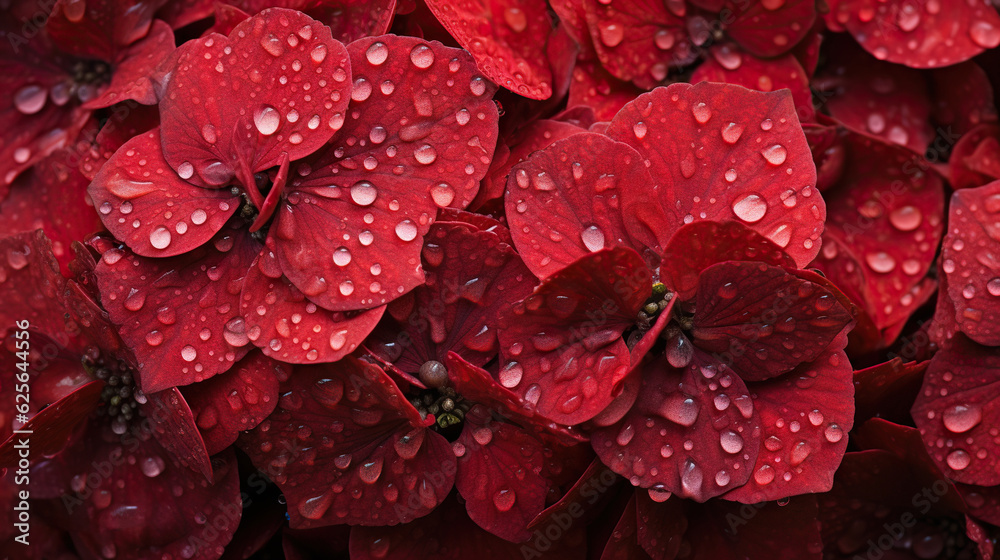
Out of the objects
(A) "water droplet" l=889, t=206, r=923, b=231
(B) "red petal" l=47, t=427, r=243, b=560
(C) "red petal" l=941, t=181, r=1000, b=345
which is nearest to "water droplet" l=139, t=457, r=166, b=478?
(B) "red petal" l=47, t=427, r=243, b=560

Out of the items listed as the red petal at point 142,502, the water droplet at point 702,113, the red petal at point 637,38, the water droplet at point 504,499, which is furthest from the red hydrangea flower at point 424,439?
the red petal at point 637,38

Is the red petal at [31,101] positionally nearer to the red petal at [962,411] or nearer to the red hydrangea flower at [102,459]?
the red hydrangea flower at [102,459]

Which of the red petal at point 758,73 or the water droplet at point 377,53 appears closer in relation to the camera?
the water droplet at point 377,53

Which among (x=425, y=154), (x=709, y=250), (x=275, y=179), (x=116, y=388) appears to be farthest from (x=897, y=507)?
(x=116, y=388)

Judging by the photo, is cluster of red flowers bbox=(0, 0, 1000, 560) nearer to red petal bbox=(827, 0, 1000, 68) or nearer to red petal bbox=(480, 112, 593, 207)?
red petal bbox=(480, 112, 593, 207)

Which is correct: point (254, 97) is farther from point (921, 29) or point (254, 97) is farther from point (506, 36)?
point (921, 29)

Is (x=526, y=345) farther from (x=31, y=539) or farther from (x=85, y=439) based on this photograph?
(x=31, y=539)
